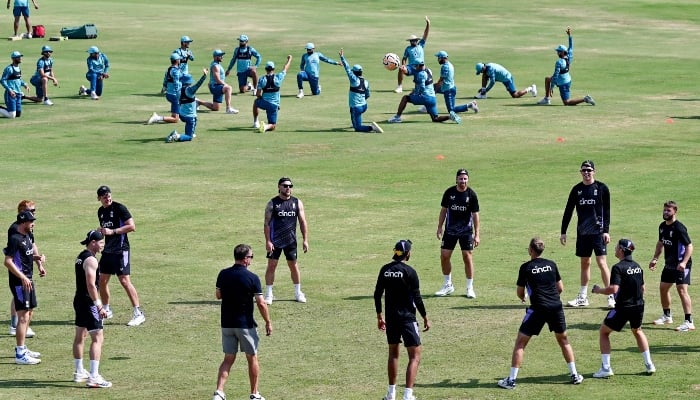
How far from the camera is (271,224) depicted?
22.1 meters

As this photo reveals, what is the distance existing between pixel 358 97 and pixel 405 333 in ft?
74.2

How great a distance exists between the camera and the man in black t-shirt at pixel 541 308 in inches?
685

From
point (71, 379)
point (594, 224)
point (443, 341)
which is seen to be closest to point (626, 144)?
point (594, 224)

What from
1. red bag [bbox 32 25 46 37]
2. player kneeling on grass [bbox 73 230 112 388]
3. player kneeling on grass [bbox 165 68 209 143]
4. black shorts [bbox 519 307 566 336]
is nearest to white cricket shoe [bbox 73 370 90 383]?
player kneeling on grass [bbox 73 230 112 388]

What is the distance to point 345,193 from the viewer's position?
3144cm

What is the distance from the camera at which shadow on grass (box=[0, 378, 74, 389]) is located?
17.6 m

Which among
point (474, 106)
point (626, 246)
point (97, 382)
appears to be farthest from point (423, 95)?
point (97, 382)

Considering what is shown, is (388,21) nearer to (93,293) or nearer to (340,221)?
(340,221)

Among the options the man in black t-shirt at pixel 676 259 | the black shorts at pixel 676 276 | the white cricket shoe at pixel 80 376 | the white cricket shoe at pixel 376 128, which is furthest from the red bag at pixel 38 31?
the black shorts at pixel 676 276

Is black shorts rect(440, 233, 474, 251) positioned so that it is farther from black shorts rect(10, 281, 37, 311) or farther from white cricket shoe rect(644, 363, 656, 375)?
black shorts rect(10, 281, 37, 311)

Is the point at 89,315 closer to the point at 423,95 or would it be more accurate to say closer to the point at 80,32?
the point at 423,95

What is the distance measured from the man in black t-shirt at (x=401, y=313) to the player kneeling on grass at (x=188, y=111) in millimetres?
20495

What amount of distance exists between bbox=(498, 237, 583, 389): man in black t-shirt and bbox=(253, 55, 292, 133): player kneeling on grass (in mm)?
22288

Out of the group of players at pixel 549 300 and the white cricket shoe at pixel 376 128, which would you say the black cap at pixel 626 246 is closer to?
the group of players at pixel 549 300
